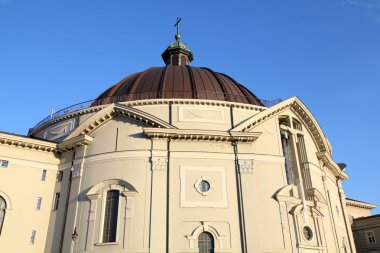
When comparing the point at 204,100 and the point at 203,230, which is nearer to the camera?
the point at 203,230

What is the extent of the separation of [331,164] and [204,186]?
13482mm

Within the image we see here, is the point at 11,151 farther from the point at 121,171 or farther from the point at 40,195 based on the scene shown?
the point at 121,171

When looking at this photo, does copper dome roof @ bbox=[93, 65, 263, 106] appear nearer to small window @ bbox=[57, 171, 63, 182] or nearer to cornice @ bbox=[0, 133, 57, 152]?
cornice @ bbox=[0, 133, 57, 152]

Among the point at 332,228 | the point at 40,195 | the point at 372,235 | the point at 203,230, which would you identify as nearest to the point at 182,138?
the point at 203,230

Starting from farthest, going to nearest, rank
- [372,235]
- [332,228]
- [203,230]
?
[372,235] < [332,228] < [203,230]

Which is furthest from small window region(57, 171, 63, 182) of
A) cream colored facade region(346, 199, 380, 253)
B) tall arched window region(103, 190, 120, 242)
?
cream colored facade region(346, 199, 380, 253)

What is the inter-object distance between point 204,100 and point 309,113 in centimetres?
883

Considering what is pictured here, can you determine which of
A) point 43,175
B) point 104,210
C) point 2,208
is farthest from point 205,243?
point 2,208

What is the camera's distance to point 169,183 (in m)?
23.0

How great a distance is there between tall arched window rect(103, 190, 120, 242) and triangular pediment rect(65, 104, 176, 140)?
492cm

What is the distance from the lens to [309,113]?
28875 millimetres

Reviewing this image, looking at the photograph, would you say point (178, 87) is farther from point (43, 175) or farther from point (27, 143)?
point (43, 175)

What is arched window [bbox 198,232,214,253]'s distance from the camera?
21.7 meters

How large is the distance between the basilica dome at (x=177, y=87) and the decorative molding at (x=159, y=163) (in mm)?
6141
